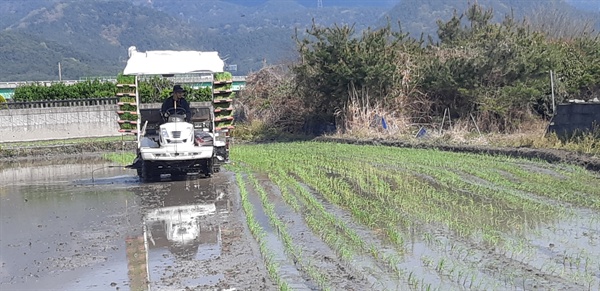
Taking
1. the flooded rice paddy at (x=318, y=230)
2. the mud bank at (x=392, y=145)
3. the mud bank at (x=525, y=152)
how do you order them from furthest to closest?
the mud bank at (x=392, y=145) < the mud bank at (x=525, y=152) < the flooded rice paddy at (x=318, y=230)

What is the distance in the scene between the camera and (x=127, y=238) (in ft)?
30.7

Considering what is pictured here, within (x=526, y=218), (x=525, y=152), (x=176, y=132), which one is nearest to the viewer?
(x=526, y=218)

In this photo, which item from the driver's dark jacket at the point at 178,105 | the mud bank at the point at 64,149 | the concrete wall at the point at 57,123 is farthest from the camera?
the concrete wall at the point at 57,123

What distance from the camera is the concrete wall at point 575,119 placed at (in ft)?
55.0

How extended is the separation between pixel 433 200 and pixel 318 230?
2.57 metres

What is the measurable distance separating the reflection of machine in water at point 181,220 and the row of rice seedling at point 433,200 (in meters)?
1.35

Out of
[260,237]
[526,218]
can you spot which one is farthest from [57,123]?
[526,218]

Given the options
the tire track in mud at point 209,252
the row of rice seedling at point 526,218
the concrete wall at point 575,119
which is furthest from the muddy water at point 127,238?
the concrete wall at point 575,119

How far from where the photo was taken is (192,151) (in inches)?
549

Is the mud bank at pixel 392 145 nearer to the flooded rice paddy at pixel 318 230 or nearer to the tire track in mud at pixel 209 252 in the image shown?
the flooded rice paddy at pixel 318 230

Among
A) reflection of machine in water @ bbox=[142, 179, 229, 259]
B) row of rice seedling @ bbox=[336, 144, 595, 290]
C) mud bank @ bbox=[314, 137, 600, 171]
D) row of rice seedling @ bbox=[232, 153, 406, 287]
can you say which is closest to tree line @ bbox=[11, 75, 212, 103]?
mud bank @ bbox=[314, 137, 600, 171]

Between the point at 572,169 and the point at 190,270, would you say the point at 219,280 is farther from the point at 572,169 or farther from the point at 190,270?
the point at 572,169

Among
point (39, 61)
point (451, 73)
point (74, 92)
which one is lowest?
point (74, 92)

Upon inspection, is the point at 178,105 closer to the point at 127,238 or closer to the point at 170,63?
the point at 170,63
